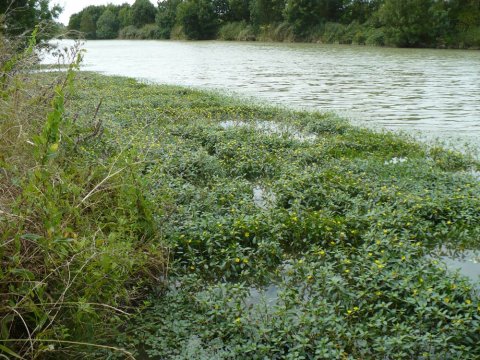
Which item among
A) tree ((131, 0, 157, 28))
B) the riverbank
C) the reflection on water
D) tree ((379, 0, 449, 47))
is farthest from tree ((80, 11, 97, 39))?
the riverbank

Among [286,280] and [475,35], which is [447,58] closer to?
[475,35]

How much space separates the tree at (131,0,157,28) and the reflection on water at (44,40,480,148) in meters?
66.6

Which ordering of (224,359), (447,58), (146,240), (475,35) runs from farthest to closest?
1. (475,35)
2. (447,58)
3. (146,240)
4. (224,359)

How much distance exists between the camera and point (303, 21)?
5650 cm

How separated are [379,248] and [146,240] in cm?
228

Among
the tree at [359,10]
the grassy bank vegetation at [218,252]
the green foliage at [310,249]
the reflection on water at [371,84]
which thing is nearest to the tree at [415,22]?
the reflection on water at [371,84]

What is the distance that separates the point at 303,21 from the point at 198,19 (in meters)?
22.6

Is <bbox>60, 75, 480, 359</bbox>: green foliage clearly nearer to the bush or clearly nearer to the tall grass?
the tall grass

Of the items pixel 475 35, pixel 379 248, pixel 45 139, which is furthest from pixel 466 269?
pixel 475 35

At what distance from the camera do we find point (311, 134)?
11.4 metres

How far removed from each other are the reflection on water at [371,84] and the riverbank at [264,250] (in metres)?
5.04

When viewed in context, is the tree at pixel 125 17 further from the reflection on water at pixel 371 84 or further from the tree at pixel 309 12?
the reflection on water at pixel 371 84

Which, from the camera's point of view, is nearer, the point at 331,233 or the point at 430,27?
the point at 331,233

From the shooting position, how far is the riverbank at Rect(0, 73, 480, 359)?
388cm
